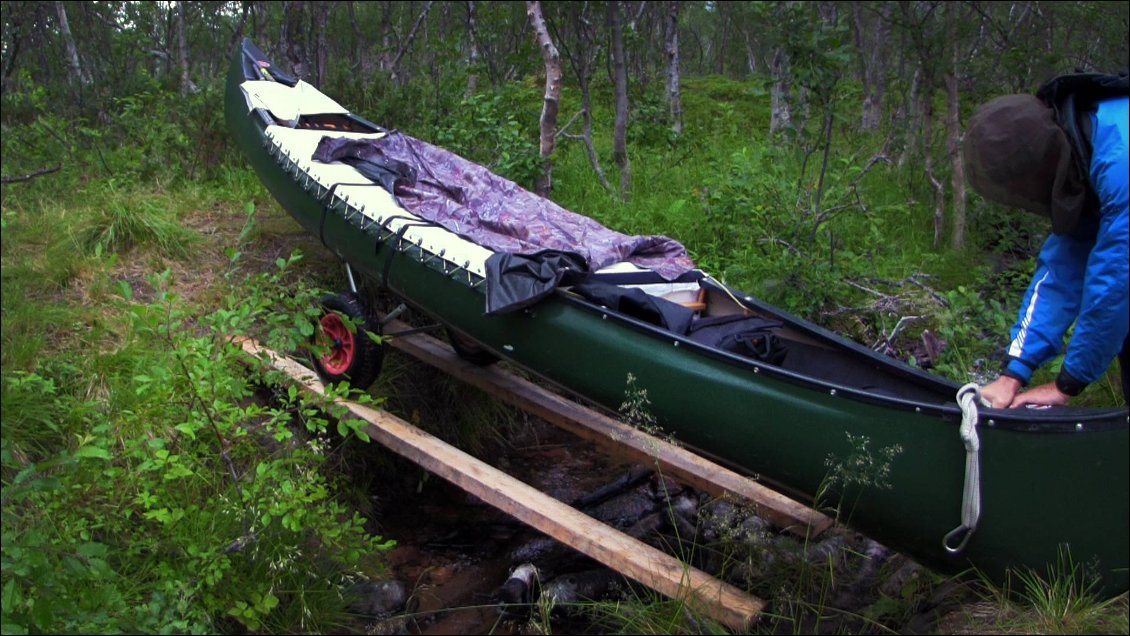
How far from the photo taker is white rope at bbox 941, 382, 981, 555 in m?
2.94

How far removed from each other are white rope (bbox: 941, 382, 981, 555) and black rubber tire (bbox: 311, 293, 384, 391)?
9.48ft

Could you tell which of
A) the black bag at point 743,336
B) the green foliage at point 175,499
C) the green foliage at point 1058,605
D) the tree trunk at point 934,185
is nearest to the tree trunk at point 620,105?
the tree trunk at point 934,185

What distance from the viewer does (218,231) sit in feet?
20.6

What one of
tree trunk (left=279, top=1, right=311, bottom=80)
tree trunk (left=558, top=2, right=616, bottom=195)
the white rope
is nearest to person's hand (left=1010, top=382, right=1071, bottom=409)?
the white rope

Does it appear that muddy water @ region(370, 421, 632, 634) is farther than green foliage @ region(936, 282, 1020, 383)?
No

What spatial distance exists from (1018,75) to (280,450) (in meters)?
6.52

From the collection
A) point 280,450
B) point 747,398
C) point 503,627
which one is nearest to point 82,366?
point 280,450

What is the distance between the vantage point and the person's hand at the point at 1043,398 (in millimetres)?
2971

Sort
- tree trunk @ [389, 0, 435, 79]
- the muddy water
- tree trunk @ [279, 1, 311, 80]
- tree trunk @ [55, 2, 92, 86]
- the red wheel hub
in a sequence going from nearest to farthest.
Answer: the muddy water → the red wheel hub → tree trunk @ [279, 1, 311, 80] → tree trunk @ [55, 2, 92, 86] → tree trunk @ [389, 0, 435, 79]

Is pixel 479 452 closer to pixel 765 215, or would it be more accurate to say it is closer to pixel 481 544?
pixel 481 544

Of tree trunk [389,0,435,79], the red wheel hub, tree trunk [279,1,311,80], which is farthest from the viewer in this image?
tree trunk [389,0,435,79]

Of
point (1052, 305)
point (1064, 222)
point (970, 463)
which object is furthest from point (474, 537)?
point (1064, 222)

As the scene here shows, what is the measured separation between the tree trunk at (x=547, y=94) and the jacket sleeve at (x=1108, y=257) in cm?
438

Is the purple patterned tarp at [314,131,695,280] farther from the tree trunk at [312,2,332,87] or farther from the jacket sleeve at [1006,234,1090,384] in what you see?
the tree trunk at [312,2,332,87]
